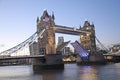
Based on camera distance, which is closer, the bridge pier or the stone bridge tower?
the bridge pier

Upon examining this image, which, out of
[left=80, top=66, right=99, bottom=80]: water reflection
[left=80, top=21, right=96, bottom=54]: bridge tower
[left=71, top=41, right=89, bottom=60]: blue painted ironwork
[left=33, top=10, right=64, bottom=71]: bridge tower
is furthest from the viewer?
[left=80, top=21, right=96, bottom=54]: bridge tower

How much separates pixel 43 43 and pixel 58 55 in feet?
31.7

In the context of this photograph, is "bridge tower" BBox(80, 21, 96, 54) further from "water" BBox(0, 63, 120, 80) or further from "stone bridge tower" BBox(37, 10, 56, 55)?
"water" BBox(0, 63, 120, 80)

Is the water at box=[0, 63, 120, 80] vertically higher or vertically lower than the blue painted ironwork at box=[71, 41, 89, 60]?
lower

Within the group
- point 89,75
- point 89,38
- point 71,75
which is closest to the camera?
point 89,75

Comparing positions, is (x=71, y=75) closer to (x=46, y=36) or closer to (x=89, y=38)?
(x=46, y=36)

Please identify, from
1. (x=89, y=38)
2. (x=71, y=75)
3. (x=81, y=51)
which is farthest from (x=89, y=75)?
(x=89, y=38)

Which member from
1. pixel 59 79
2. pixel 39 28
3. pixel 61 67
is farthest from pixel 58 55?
pixel 59 79

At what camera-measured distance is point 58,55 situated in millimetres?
52875

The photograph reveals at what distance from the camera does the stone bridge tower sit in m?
60.2

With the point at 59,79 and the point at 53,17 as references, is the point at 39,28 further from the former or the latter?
the point at 59,79

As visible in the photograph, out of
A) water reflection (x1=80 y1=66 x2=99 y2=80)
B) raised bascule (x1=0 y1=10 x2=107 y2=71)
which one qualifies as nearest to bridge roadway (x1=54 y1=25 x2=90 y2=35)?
raised bascule (x1=0 y1=10 x2=107 y2=71)

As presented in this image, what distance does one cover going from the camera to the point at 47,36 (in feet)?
203

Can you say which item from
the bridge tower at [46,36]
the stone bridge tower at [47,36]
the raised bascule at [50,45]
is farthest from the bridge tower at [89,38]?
the stone bridge tower at [47,36]
